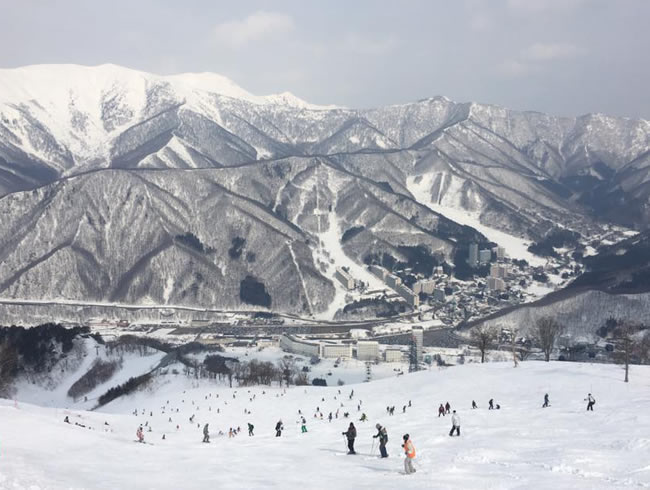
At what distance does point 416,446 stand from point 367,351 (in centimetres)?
11260

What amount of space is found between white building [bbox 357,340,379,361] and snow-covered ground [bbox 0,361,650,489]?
269 ft

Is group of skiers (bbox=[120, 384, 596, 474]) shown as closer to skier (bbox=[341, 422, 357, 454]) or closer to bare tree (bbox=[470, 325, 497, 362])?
skier (bbox=[341, 422, 357, 454])

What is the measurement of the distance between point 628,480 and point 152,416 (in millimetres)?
59640

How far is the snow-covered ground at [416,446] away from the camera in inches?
806

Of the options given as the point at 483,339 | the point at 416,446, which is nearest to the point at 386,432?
the point at 416,446

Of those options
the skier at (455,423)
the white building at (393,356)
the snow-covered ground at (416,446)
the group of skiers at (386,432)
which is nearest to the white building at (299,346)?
the white building at (393,356)

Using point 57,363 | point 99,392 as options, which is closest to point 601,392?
point 99,392

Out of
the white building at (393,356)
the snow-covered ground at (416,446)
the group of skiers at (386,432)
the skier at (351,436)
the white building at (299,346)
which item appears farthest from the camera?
the white building at (299,346)

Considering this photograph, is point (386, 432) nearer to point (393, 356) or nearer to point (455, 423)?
point (455, 423)

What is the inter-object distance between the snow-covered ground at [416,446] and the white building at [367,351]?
269 feet

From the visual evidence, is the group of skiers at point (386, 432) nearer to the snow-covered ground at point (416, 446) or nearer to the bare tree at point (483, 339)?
the snow-covered ground at point (416, 446)

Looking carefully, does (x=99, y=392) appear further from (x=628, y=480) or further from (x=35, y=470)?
(x=628, y=480)

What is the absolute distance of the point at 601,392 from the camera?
4300 centimetres

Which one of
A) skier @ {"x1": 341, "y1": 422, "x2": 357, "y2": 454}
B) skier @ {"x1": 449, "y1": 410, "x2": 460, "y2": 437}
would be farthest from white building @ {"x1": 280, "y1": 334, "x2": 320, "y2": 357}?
skier @ {"x1": 341, "y1": 422, "x2": 357, "y2": 454}
